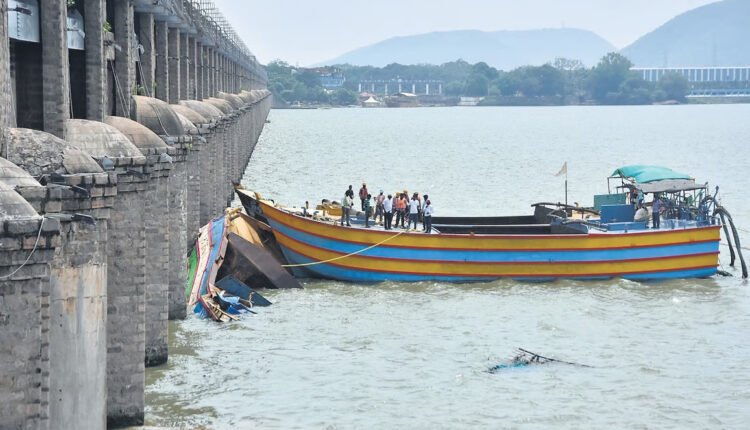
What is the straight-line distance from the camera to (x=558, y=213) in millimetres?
39406

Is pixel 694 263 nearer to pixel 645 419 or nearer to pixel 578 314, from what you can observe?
pixel 578 314

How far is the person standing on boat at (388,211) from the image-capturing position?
120 feet

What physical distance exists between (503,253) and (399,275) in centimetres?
354

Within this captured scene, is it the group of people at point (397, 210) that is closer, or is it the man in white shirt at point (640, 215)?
the group of people at point (397, 210)

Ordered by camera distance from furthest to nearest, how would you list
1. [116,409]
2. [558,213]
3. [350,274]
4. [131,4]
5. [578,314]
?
[558,213]
[350,274]
[578,314]
[131,4]
[116,409]

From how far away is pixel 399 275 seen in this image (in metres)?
36.2

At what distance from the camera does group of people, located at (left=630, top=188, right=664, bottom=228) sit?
36688mm

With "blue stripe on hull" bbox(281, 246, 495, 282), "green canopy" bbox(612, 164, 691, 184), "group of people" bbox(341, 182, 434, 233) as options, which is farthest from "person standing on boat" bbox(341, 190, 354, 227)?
"green canopy" bbox(612, 164, 691, 184)

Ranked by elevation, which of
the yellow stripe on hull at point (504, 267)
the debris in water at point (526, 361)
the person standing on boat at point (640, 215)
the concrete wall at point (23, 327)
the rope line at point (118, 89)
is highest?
the rope line at point (118, 89)

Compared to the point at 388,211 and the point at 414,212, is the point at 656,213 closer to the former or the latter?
the point at 414,212

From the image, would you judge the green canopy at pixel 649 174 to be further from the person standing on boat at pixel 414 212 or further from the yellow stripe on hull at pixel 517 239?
the person standing on boat at pixel 414 212

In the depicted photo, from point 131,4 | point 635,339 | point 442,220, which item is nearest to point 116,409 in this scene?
point 131,4

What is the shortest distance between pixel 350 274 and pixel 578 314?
8.02m

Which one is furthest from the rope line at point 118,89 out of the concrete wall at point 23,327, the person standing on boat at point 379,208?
the concrete wall at point 23,327
